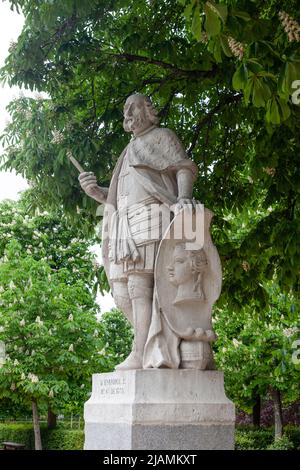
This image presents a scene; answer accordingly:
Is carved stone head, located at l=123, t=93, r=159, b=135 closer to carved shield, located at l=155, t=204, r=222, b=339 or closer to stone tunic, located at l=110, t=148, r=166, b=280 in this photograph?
stone tunic, located at l=110, t=148, r=166, b=280

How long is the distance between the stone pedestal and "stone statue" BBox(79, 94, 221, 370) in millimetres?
188

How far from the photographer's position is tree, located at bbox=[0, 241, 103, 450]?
787 inches

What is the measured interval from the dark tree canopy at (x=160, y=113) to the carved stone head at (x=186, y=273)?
2260 mm

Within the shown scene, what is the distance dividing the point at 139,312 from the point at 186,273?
615 mm

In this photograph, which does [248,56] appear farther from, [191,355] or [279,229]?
[279,229]

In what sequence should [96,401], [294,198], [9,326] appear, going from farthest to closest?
1. [9,326]
2. [294,198]
3. [96,401]

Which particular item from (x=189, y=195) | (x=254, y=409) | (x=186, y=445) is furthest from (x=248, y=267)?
Answer: (x=254, y=409)

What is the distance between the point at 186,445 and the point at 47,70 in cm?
563

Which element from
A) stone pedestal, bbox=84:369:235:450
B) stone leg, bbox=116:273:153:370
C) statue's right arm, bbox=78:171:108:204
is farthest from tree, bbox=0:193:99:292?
stone pedestal, bbox=84:369:235:450

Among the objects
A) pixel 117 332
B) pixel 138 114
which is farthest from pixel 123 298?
pixel 117 332

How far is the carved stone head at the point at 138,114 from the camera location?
802 centimetres

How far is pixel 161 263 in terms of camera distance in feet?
24.0

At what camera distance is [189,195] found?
759 centimetres

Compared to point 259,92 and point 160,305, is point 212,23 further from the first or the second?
point 160,305
